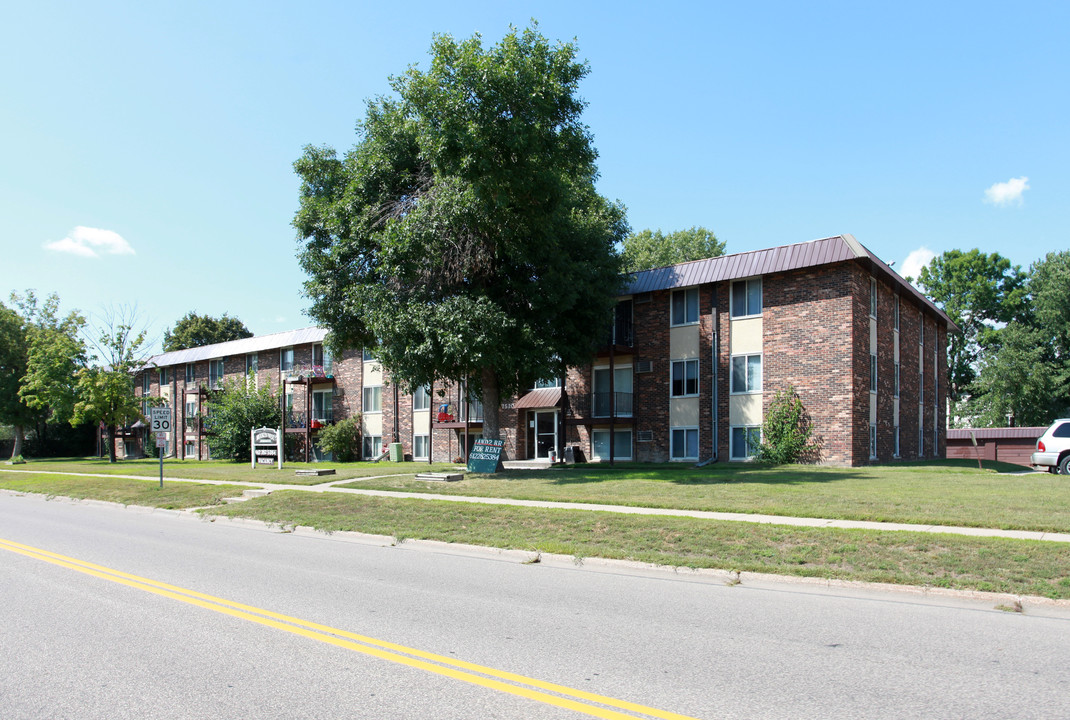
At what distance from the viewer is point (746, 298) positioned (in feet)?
88.6

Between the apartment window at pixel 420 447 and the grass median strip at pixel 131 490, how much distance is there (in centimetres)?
1357

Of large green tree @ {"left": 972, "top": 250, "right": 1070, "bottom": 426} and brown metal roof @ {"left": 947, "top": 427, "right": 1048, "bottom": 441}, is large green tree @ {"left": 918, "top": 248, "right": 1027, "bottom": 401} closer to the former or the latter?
large green tree @ {"left": 972, "top": 250, "right": 1070, "bottom": 426}

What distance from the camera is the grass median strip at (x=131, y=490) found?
19.6m

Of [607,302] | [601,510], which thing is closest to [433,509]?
[601,510]

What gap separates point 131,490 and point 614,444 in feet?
56.1

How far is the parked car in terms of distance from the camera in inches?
870

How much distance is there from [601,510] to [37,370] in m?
44.9

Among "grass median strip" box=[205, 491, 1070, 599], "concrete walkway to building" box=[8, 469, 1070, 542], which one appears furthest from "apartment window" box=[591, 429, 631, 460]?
"grass median strip" box=[205, 491, 1070, 599]

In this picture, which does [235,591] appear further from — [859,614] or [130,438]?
[130,438]

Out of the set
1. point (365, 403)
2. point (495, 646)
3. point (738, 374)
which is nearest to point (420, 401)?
point (365, 403)

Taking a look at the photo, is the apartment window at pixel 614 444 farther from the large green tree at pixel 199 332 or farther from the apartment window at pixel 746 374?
the large green tree at pixel 199 332

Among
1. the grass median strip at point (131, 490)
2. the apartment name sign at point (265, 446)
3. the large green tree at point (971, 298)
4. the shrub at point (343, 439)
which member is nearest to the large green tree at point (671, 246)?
the large green tree at point (971, 298)

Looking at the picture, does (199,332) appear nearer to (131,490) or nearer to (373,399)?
(373,399)

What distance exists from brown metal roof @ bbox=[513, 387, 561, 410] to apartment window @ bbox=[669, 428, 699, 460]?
17.2 feet
